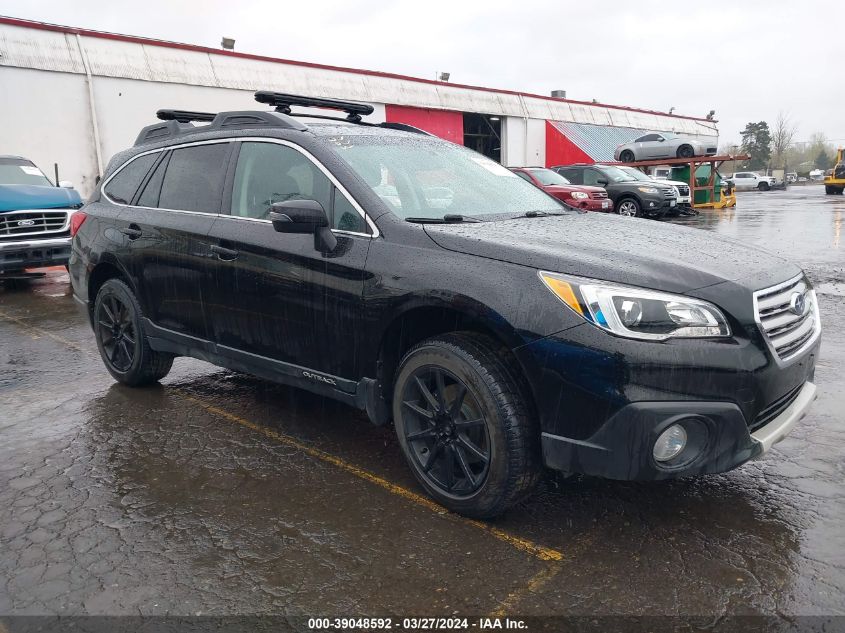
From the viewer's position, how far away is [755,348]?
9.11 feet

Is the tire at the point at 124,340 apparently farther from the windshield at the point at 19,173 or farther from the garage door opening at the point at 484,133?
the garage door opening at the point at 484,133

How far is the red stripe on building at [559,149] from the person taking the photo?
36.1m

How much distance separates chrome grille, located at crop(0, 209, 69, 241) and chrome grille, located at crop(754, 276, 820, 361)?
9943mm

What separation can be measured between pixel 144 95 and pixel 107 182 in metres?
18.0

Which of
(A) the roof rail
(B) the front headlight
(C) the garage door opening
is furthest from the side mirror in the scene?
(C) the garage door opening

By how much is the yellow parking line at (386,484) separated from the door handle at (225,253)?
1.06m

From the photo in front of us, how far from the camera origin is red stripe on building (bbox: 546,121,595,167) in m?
36.1

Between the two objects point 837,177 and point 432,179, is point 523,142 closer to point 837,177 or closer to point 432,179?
point 837,177

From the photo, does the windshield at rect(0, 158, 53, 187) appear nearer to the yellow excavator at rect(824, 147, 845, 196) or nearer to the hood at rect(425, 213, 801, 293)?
the hood at rect(425, 213, 801, 293)

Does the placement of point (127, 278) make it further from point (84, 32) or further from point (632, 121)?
point (632, 121)

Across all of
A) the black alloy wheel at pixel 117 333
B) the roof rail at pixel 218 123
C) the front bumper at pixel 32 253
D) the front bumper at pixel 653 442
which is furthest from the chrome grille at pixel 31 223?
the front bumper at pixel 653 442

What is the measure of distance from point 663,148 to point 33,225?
2347cm

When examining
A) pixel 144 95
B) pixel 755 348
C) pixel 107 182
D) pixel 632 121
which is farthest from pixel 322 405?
pixel 632 121

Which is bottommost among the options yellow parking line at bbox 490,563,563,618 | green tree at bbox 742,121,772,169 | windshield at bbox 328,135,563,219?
yellow parking line at bbox 490,563,563,618
